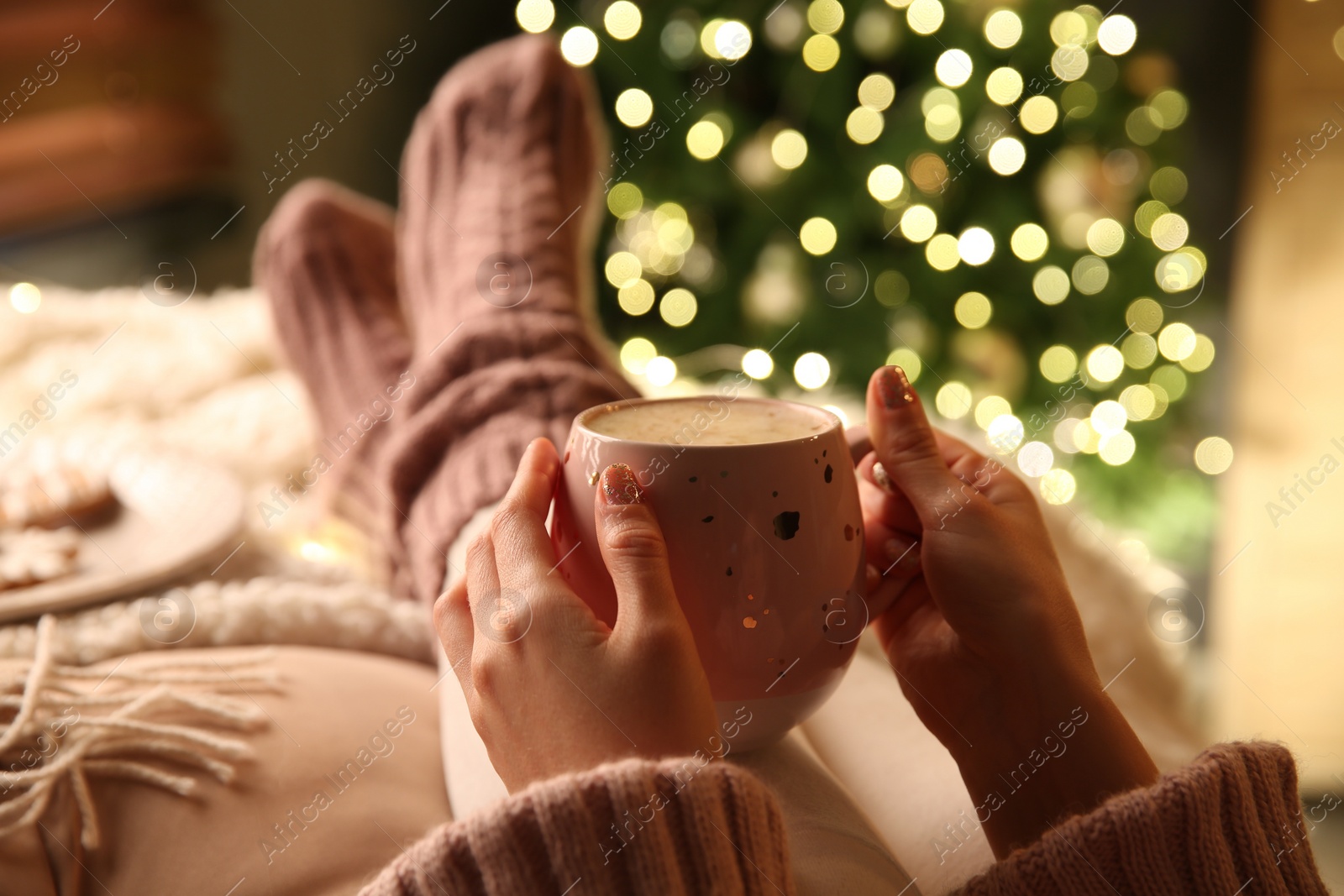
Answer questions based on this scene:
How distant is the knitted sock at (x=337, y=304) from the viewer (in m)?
1.19

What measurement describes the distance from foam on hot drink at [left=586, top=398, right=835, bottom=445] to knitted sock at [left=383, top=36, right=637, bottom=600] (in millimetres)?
285

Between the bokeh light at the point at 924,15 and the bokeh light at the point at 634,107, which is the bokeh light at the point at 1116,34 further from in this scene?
the bokeh light at the point at 634,107

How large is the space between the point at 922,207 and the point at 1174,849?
122 centimetres

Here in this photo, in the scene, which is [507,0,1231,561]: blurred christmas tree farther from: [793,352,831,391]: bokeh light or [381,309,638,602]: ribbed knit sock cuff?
[381,309,638,602]: ribbed knit sock cuff

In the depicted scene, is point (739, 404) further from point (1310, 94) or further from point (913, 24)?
point (1310, 94)

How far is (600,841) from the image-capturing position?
371 millimetres

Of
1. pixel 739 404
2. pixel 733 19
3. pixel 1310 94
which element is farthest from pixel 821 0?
pixel 739 404

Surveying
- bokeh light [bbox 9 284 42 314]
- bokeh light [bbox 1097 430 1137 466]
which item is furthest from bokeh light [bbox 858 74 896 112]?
bokeh light [bbox 9 284 42 314]

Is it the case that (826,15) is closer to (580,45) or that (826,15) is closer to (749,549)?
(580,45)

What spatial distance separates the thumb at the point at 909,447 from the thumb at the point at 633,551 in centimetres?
17

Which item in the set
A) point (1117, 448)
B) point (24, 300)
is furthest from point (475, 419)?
point (1117, 448)

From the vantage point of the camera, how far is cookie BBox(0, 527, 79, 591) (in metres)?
0.64

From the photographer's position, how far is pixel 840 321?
1561mm

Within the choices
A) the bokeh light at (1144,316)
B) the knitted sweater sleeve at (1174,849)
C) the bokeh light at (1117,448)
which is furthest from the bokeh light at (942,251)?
the knitted sweater sleeve at (1174,849)
